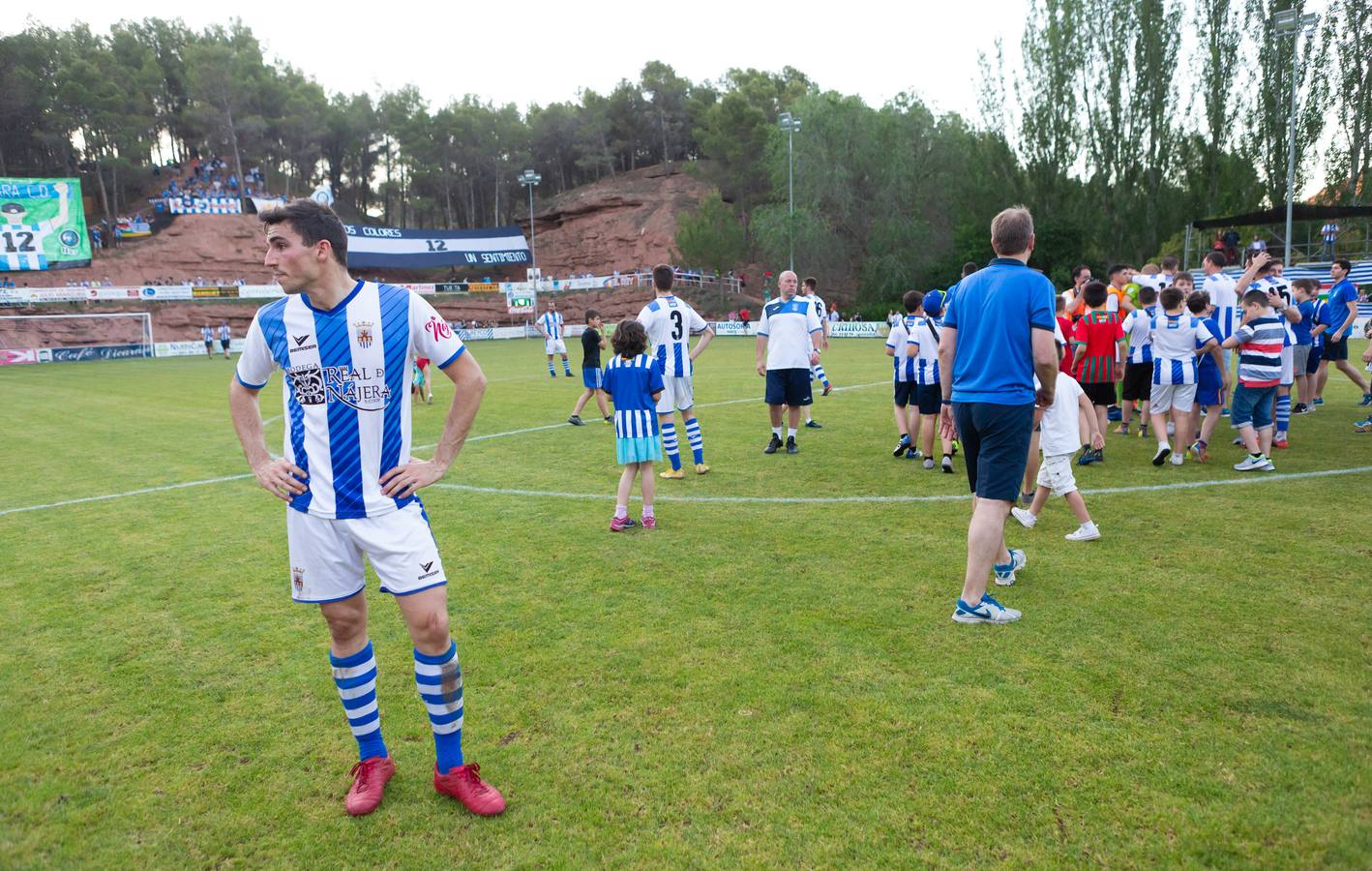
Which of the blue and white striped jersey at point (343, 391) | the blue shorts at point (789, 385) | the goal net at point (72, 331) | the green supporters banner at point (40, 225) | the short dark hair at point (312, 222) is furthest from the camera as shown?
the goal net at point (72, 331)

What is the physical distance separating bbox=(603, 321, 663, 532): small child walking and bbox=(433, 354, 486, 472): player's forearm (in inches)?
142

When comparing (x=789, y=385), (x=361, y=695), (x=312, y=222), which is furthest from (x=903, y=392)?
(x=312, y=222)

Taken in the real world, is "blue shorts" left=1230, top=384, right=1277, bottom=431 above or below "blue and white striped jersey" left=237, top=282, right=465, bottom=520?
below

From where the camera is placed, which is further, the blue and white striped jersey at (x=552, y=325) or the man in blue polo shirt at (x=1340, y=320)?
the blue and white striped jersey at (x=552, y=325)

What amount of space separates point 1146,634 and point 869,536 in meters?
2.30

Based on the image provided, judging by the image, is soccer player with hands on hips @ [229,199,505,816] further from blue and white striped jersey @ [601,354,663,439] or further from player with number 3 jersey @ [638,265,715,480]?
player with number 3 jersey @ [638,265,715,480]

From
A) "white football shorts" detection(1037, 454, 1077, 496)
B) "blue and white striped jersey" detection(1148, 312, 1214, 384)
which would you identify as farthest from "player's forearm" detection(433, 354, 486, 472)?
"blue and white striped jersey" detection(1148, 312, 1214, 384)

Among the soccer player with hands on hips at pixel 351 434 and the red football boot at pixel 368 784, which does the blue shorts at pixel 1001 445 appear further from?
the red football boot at pixel 368 784

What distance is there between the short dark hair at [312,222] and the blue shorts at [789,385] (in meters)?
7.30

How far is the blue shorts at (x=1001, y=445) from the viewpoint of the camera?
175 inches

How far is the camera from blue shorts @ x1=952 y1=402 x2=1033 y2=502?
175 inches

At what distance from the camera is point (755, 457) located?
995 centimetres

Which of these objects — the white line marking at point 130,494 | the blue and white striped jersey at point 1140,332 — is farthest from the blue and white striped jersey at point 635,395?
the blue and white striped jersey at point 1140,332

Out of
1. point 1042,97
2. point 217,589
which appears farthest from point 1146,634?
point 1042,97
